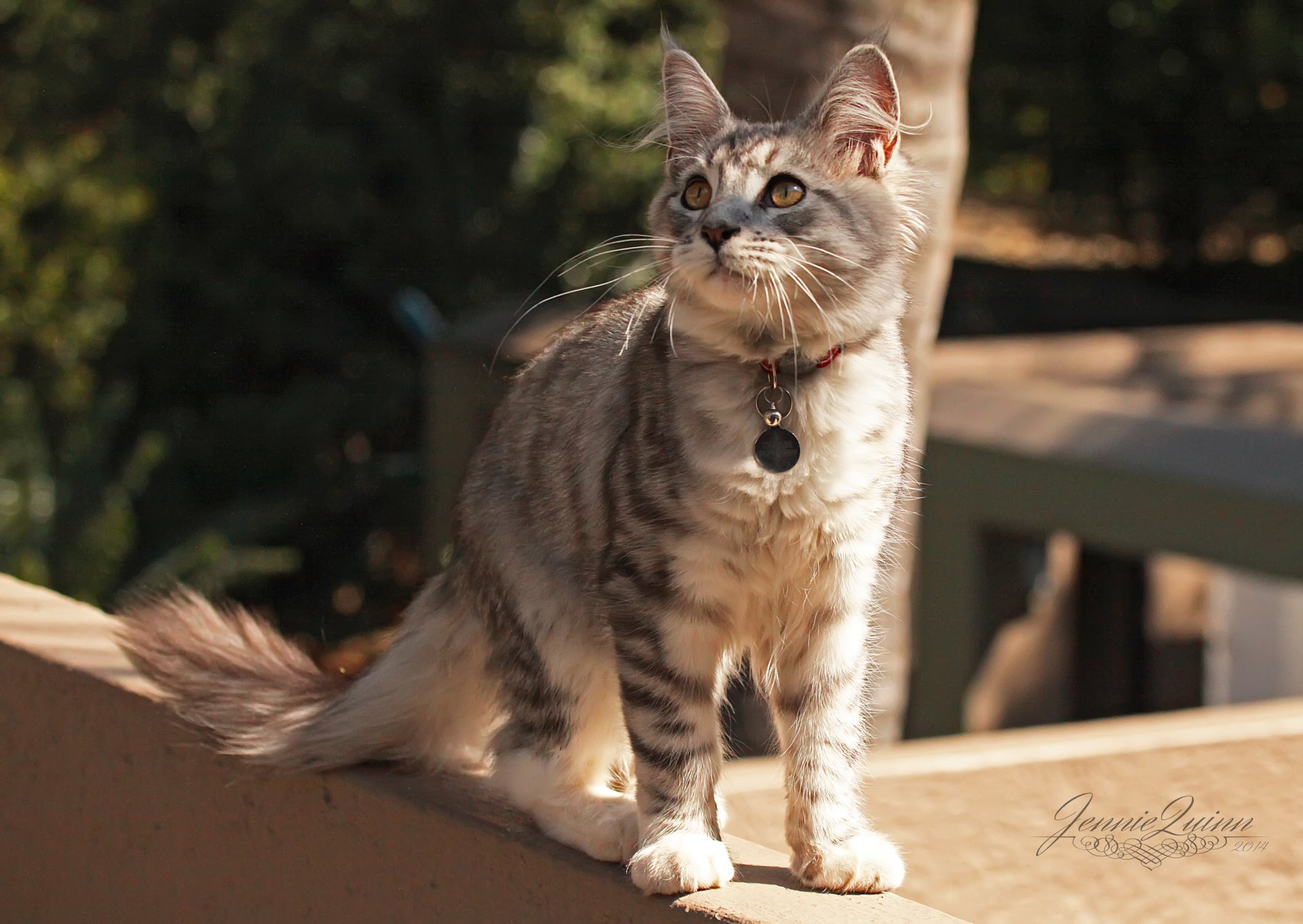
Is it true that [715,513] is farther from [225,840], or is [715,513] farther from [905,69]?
[905,69]

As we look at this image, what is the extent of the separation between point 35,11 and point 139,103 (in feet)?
2.68

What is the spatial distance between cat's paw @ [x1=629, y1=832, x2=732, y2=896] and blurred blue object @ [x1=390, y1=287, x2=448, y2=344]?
199 inches

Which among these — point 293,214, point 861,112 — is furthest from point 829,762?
point 293,214

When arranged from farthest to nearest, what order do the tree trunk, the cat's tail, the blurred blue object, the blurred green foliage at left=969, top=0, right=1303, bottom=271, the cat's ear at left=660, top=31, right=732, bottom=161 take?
1. the blurred green foliage at left=969, top=0, right=1303, bottom=271
2. the blurred blue object
3. the tree trunk
4. the cat's tail
5. the cat's ear at left=660, top=31, right=732, bottom=161

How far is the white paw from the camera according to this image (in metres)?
→ 2.43

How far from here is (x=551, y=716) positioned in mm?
2613

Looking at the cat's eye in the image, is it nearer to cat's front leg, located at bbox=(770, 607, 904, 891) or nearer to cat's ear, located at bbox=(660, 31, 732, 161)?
cat's ear, located at bbox=(660, 31, 732, 161)

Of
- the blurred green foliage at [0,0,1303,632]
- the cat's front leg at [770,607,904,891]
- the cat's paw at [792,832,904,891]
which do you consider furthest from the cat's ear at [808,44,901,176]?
the blurred green foliage at [0,0,1303,632]

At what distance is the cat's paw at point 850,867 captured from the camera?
7.59 ft

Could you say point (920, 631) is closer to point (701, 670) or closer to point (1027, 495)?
point (1027, 495)

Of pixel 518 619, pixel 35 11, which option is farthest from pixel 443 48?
pixel 518 619

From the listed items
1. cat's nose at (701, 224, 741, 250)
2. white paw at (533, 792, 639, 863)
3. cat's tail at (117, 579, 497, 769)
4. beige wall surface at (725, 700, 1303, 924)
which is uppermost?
cat's nose at (701, 224, 741, 250)

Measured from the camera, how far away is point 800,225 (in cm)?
231

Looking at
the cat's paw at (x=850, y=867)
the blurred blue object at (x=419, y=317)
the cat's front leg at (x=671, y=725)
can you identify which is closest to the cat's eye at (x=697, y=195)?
the cat's front leg at (x=671, y=725)
